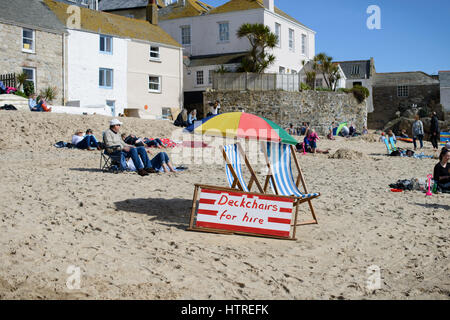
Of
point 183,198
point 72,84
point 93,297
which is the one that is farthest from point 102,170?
point 72,84

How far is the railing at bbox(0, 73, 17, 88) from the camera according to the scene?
24328 mm

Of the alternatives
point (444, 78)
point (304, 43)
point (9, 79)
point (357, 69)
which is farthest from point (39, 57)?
point (444, 78)

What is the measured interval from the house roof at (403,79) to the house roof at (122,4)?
2833 cm

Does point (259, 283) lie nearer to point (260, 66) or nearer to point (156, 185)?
point (156, 185)

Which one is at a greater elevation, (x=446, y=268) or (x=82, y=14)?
(x=82, y=14)

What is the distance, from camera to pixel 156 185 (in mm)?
9570

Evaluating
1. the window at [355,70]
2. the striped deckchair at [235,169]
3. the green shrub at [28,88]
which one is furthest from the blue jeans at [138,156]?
the window at [355,70]

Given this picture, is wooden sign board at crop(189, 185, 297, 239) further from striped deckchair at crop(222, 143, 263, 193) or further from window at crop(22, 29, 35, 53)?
window at crop(22, 29, 35, 53)

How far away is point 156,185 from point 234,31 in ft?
95.9

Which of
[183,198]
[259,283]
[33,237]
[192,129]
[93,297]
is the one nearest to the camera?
[93,297]

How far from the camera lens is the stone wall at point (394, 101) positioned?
53.3 m

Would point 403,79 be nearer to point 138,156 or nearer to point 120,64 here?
point 120,64

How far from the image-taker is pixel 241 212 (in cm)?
651

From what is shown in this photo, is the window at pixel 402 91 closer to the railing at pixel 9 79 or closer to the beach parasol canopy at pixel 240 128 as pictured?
the railing at pixel 9 79
